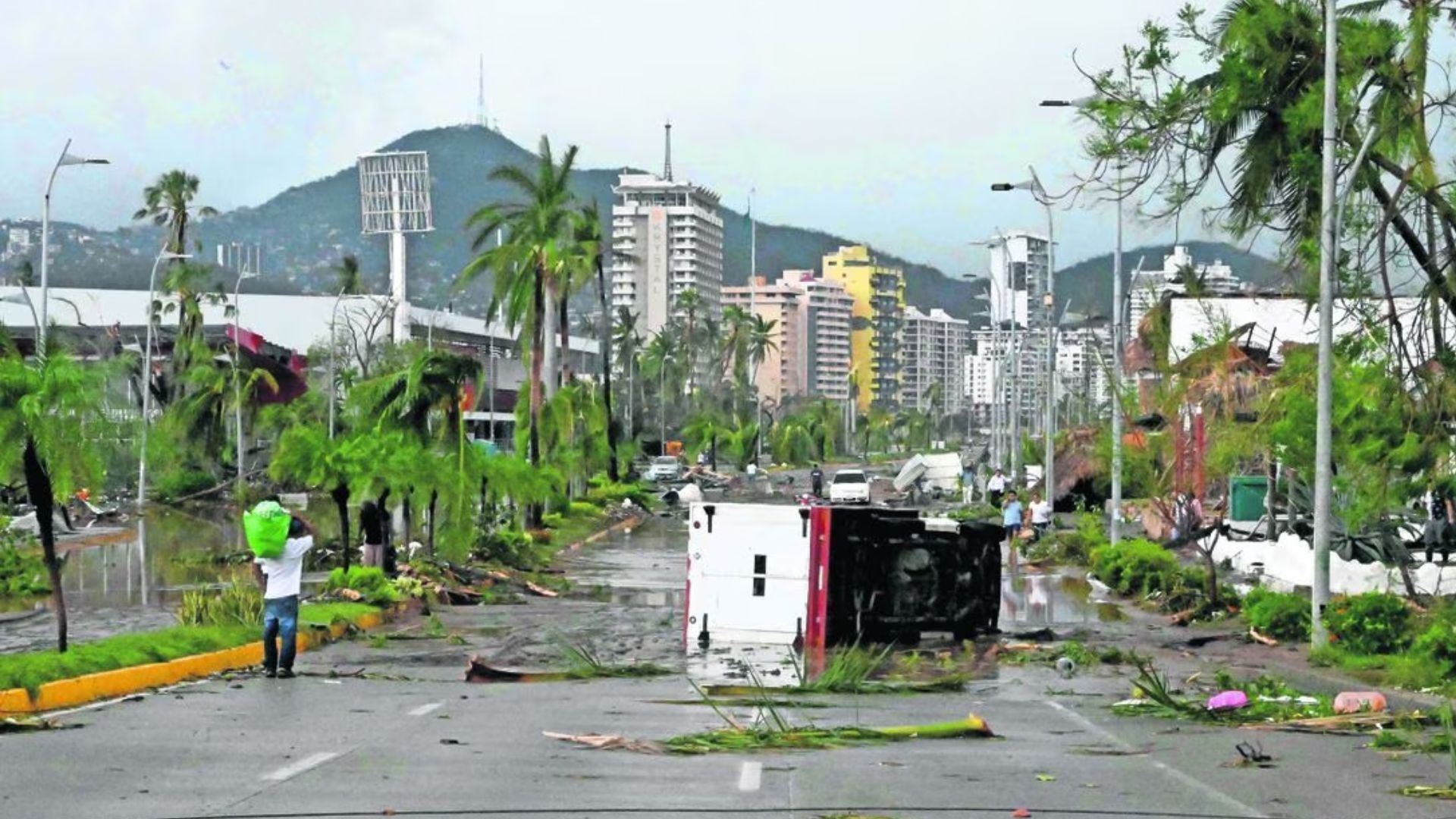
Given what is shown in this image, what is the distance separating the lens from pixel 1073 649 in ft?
81.5

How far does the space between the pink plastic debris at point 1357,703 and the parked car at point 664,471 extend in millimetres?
88686

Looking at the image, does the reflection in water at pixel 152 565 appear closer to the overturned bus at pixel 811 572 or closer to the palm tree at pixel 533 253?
the overturned bus at pixel 811 572

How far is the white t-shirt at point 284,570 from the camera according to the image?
68.5 feet

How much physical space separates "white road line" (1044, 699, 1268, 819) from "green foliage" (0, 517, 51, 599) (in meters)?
22.4

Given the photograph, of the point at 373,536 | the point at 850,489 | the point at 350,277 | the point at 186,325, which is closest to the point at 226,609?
the point at 373,536

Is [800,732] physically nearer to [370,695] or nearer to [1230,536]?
[370,695]

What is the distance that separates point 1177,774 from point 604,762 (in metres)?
3.71

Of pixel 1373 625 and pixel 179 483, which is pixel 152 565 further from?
pixel 179 483

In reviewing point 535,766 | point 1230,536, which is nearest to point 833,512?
point 535,766

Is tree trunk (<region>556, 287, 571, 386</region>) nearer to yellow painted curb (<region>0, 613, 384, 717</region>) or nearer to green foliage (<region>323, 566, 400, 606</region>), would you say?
green foliage (<region>323, 566, 400, 606</region>)

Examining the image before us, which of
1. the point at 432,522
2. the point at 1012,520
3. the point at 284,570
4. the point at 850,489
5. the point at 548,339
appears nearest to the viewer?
the point at 284,570

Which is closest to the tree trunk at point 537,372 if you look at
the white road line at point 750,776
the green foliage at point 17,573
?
the green foliage at point 17,573

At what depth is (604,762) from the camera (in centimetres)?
1373

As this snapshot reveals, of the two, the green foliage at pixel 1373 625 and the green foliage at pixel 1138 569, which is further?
the green foliage at pixel 1138 569
